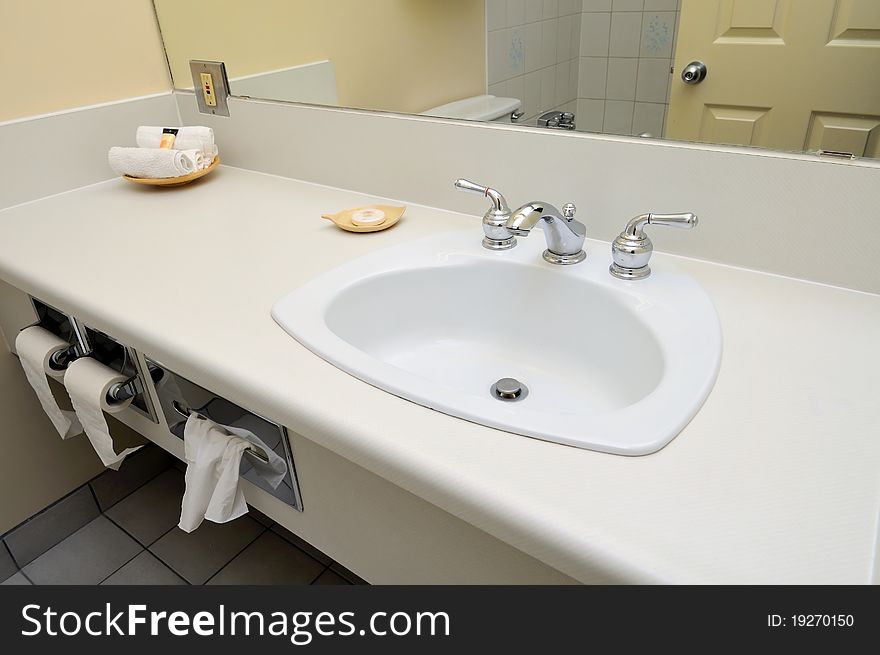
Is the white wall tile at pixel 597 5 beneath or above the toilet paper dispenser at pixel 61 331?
above

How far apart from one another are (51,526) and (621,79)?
5.44 ft

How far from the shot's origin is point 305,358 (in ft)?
2.38

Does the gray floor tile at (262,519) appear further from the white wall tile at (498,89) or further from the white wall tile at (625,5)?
the white wall tile at (625,5)

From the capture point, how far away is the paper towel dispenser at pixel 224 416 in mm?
785

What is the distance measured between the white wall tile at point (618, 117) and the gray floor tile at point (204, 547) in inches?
51.4

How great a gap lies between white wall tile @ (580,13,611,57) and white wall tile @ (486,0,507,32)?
0.52 feet

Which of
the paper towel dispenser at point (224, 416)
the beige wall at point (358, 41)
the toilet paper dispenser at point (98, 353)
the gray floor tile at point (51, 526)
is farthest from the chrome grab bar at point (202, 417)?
the gray floor tile at point (51, 526)

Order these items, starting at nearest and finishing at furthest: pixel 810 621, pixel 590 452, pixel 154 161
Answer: pixel 810 621 < pixel 590 452 < pixel 154 161

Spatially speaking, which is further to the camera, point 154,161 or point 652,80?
point 154,161

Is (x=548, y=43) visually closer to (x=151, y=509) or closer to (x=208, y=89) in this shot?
(x=208, y=89)

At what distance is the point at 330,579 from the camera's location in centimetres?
149

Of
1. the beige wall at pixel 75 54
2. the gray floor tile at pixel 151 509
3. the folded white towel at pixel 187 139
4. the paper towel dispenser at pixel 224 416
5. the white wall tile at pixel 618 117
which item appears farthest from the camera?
the gray floor tile at pixel 151 509

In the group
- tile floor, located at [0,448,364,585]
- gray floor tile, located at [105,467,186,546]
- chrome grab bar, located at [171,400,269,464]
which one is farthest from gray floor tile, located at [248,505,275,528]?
chrome grab bar, located at [171,400,269,464]

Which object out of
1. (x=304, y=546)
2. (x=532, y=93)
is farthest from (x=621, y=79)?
(x=304, y=546)
